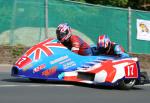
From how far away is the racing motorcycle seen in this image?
14711mm

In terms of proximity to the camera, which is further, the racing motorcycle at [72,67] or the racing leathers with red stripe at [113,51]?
the racing leathers with red stripe at [113,51]

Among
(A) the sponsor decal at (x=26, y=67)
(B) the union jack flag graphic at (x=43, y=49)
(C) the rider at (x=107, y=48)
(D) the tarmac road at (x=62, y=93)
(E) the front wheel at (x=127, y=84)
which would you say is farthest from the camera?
(C) the rider at (x=107, y=48)

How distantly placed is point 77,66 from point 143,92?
169 centimetres

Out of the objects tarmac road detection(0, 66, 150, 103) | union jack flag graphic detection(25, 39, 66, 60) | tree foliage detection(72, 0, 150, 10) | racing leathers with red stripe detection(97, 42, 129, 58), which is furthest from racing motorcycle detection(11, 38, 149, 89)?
tree foliage detection(72, 0, 150, 10)

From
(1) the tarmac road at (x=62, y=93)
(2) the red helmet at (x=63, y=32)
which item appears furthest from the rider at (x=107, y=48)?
(1) the tarmac road at (x=62, y=93)

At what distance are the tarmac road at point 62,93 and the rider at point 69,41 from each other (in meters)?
0.86

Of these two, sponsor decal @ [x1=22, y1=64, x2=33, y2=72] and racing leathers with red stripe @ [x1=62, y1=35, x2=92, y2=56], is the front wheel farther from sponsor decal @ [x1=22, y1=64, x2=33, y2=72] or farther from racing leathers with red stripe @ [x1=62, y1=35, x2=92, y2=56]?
sponsor decal @ [x1=22, y1=64, x2=33, y2=72]

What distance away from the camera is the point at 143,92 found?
1495cm

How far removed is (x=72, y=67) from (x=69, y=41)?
913 mm

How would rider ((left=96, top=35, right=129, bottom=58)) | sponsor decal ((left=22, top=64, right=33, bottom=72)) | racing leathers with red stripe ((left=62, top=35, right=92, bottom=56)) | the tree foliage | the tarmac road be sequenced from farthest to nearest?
1. the tree foliage
2. racing leathers with red stripe ((left=62, top=35, right=92, bottom=56))
3. rider ((left=96, top=35, right=129, bottom=58))
4. sponsor decal ((left=22, top=64, right=33, bottom=72))
5. the tarmac road

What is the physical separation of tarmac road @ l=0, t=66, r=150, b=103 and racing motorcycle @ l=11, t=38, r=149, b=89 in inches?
8.7

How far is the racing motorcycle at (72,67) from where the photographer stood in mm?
14711

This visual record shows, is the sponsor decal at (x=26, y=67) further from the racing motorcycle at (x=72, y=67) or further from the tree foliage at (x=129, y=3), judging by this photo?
the tree foliage at (x=129, y=3)

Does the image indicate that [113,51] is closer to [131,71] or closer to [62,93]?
[131,71]
